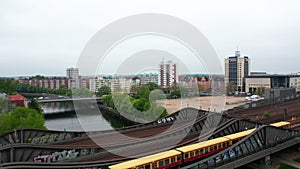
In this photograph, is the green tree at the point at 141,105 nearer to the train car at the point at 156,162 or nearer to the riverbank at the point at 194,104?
the riverbank at the point at 194,104

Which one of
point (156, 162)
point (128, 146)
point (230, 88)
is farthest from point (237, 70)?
point (156, 162)

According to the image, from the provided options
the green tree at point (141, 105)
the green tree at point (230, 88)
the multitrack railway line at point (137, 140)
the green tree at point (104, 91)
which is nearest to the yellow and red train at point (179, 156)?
the multitrack railway line at point (137, 140)

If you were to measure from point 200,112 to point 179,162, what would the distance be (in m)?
5.23

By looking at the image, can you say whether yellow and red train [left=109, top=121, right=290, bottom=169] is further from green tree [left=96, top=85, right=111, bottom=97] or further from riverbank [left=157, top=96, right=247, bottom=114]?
green tree [left=96, top=85, right=111, bottom=97]

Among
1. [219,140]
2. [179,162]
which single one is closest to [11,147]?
[179,162]

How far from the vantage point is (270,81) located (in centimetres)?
3831

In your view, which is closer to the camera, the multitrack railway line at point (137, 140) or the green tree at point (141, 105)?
the multitrack railway line at point (137, 140)

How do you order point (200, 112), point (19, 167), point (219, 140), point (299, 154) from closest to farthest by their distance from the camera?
point (19, 167) < point (219, 140) < point (299, 154) < point (200, 112)

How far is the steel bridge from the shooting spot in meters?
6.32

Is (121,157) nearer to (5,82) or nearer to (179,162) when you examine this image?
(179,162)

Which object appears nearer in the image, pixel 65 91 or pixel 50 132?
pixel 50 132

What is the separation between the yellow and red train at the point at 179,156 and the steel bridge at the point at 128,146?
408 mm

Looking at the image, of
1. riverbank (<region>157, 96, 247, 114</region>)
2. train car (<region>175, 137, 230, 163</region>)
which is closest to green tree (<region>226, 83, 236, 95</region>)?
riverbank (<region>157, 96, 247, 114</region>)

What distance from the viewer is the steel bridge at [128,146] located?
6324 millimetres
